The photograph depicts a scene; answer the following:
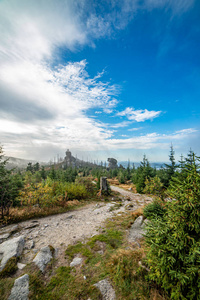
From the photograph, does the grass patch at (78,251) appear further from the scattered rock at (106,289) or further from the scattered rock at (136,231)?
the scattered rock at (136,231)

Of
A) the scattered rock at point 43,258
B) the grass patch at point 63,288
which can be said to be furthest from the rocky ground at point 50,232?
the grass patch at point 63,288

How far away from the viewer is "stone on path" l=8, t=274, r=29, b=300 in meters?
3.28

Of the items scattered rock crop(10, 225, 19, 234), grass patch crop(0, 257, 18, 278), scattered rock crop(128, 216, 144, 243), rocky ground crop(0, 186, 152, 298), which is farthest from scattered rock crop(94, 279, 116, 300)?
scattered rock crop(10, 225, 19, 234)

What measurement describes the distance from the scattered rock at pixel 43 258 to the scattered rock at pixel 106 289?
2.12 m

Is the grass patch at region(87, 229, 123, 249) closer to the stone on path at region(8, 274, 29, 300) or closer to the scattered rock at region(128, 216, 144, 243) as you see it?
the scattered rock at region(128, 216, 144, 243)

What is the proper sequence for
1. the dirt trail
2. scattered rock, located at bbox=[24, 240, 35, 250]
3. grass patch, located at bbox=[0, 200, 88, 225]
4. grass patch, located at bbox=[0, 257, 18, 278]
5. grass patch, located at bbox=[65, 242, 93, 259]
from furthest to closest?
grass patch, located at bbox=[0, 200, 88, 225]
the dirt trail
scattered rock, located at bbox=[24, 240, 35, 250]
grass patch, located at bbox=[65, 242, 93, 259]
grass patch, located at bbox=[0, 257, 18, 278]

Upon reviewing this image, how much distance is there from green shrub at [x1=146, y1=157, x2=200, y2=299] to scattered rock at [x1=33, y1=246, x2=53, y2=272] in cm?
387

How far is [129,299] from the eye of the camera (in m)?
3.17

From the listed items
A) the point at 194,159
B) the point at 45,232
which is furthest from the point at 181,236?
the point at 45,232

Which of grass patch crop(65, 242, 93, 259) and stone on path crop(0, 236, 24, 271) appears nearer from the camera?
stone on path crop(0, 236, 24, 271)

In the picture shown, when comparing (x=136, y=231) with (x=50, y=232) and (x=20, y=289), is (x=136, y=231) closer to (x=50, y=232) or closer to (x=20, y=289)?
(x=50, y=232)

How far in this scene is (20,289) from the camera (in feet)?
11.3

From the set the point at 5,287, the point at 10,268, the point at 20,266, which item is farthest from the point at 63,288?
the point at 10,268

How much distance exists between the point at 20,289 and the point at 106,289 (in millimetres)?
2474
